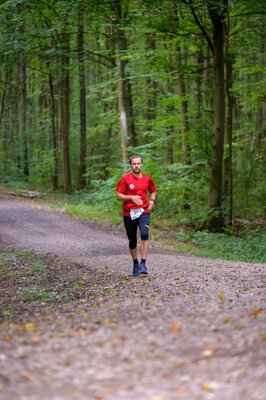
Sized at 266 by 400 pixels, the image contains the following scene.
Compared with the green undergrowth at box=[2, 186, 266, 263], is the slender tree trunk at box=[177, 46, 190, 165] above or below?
above

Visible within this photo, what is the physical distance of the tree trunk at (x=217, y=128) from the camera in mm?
14062

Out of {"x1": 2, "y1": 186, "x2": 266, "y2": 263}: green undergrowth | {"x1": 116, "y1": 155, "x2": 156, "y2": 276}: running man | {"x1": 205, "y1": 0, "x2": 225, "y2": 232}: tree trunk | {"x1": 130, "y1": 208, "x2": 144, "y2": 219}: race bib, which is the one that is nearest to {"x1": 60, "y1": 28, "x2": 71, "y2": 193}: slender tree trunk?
{"x1": 2, "y1": 186, "x2": 266, "y2": 263}: green undergrowth

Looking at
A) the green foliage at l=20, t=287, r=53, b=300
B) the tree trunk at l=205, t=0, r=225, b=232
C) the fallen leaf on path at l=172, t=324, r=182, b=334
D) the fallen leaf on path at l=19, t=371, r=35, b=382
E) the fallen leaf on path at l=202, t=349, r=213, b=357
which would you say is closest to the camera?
the fallen leaf on path at l=19, t=371, r=35, b=382

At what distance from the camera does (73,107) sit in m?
32.0

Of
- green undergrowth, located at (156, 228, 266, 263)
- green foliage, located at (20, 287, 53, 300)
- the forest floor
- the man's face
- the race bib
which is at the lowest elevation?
green undergrowth, located at (156, 228, 266, 263)

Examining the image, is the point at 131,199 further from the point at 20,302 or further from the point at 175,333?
the point at 175,333

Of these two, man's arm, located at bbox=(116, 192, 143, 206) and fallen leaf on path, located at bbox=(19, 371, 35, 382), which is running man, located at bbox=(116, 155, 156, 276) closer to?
man's arm, located at bbox=(116, 192, 143, 206)

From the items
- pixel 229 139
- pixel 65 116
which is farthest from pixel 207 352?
pixel 65 116

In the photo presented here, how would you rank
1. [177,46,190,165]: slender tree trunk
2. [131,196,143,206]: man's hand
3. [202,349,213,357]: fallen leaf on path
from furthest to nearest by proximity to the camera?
[177,46,190,165]: slender tree trunk < [131,196,143,206]: man's hand < [202,349,213,357]: fallen leaf on path

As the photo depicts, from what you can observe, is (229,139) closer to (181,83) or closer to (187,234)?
(181,83)

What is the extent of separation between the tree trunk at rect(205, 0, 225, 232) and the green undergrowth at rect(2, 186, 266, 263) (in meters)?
0.68

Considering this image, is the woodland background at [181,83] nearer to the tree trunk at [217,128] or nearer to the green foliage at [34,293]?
the tree trunk at [217,128]

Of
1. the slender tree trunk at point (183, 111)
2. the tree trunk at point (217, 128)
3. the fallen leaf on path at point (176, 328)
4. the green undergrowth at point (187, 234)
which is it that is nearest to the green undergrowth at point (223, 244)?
the green undergrowth at point (187, 234)

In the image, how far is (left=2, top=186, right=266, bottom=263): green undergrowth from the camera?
497 inches
